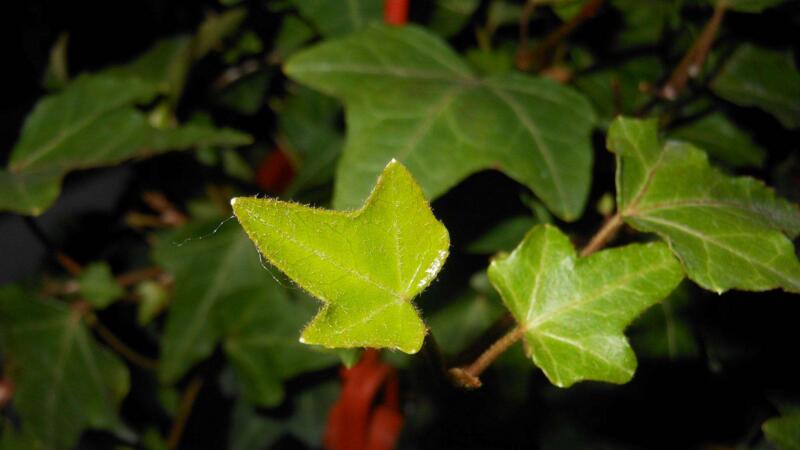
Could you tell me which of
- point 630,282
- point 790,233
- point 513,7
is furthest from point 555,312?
point 513,7

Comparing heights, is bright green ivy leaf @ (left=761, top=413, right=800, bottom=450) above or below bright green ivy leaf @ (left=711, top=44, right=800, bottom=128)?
below

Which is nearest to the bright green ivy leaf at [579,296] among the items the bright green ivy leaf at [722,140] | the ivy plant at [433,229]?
the ivy plant at [433,229]

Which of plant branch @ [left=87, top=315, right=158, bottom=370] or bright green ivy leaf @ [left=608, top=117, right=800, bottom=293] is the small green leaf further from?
bright green ivy leaf @ [left=608, top=117, right=800, bottom=293]

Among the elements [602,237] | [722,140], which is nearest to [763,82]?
[722,140]

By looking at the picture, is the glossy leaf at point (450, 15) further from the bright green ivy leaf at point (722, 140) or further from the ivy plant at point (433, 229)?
the bright green ivy leaf at point (722, 140)

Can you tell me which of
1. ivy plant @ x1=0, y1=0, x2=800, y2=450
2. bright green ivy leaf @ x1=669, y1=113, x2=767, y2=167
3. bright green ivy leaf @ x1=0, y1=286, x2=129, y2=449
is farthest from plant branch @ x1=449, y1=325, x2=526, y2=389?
bright green ivy leaf @ x1=0, y1=286, x2=129, y2=449

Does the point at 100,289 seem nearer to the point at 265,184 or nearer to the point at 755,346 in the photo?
the point at 265,184
